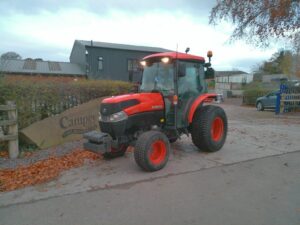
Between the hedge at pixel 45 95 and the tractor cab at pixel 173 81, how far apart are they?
258 centimetres

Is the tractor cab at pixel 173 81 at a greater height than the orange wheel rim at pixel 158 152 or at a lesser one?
greater

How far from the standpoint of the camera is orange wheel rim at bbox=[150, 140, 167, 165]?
519 cm

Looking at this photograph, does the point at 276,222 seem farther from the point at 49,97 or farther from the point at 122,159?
the point at 49,97

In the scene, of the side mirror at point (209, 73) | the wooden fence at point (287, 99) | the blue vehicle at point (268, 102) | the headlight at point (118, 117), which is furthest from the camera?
the blue vehicle at point (268, 102)

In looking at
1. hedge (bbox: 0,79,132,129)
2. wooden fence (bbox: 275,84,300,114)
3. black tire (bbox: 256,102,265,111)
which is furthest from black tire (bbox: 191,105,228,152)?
black tire (bbox: 256,102,265,111)

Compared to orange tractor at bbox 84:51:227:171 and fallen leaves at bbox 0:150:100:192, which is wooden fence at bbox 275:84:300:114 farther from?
fallen leaves at bbox 0:150:100:192

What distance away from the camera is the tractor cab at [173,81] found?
5820 mm

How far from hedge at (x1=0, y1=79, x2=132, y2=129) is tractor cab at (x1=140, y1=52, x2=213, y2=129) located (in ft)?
8.48

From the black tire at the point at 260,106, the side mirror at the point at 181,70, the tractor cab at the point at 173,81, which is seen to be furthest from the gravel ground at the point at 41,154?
the black tire at the point at 260,106

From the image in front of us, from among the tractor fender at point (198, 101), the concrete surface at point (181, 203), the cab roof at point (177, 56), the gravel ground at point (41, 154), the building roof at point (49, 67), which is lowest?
the concrete surface at point (181, 203)

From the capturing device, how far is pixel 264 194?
13.5ft

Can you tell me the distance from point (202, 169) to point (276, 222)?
2110 millimetres

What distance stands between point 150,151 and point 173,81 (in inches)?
67.6

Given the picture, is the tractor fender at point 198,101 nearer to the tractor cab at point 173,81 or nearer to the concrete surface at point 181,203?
the tractor cab at point 173,81
